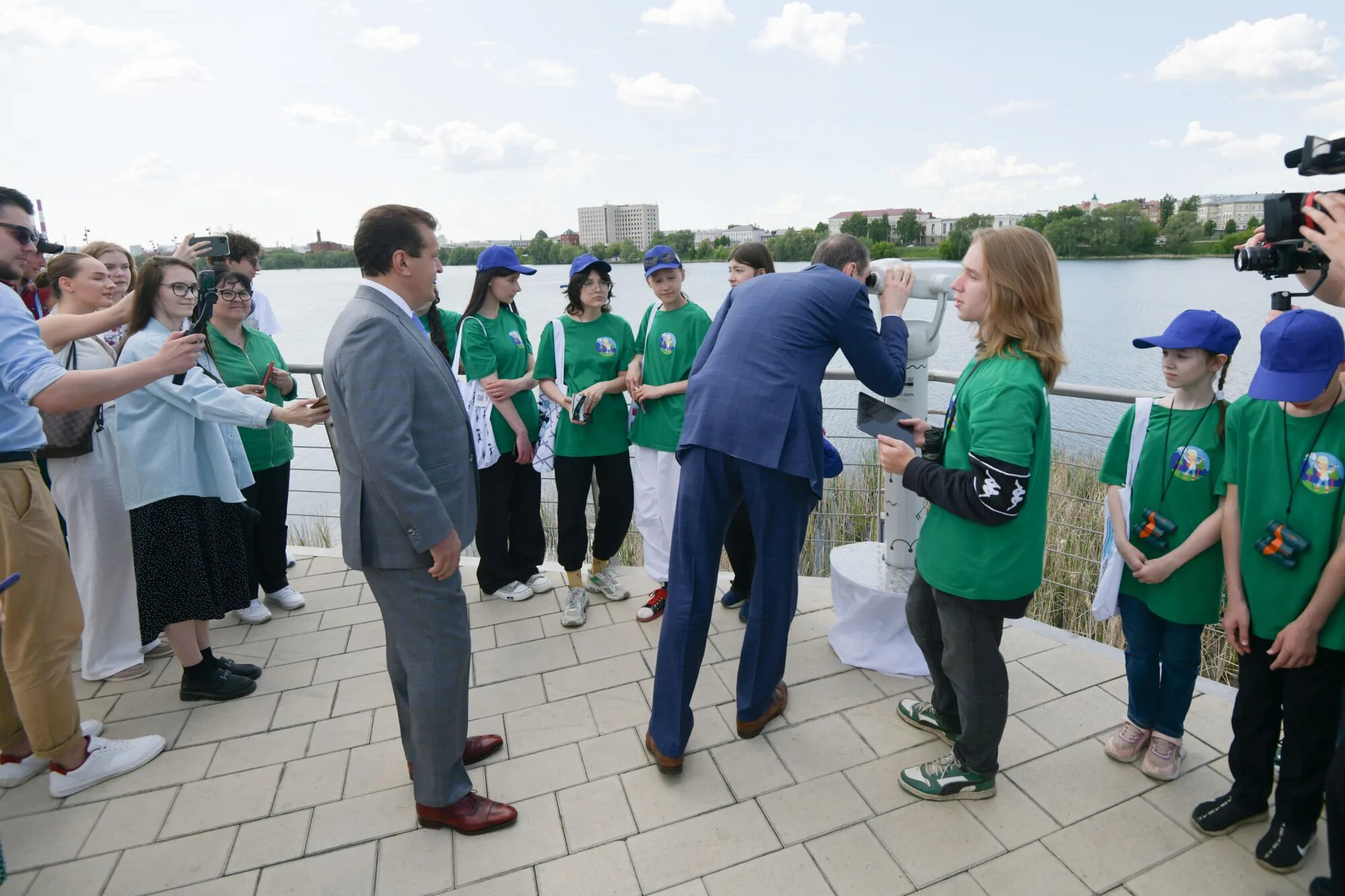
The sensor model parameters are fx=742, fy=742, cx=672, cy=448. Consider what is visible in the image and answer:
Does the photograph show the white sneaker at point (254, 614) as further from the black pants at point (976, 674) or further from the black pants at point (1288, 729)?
the black pants at point (1288, 729)

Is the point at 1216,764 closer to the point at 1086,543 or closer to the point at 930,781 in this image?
the point at 930,781

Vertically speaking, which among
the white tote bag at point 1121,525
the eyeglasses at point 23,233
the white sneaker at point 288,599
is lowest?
the white sneaker at point 288,599

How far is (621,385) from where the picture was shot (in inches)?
140

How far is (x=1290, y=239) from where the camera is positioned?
5.53 feet

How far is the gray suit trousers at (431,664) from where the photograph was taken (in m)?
2.05

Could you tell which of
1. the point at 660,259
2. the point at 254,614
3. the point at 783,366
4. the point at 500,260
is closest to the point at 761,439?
the point at 783,366

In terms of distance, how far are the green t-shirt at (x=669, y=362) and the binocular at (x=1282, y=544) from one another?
2.16m

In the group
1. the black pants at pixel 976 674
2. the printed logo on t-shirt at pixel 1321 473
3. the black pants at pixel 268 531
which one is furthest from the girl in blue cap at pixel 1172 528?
the black pants at pixel 268 531

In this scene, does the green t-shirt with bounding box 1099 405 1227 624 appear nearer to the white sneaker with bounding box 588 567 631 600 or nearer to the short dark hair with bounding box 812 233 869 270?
the short dark hair with bounding box 812 233 869 270

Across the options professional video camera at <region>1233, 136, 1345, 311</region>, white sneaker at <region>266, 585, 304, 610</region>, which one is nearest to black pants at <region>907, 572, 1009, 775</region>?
professional video camera at <region>1233, 136, 1345, 311</region>

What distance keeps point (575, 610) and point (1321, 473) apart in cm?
276

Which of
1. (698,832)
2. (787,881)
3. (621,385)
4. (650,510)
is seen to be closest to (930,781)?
(787,881)

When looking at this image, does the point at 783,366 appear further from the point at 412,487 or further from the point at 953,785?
the point at 953,785

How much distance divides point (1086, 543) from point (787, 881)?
10.3 ft
